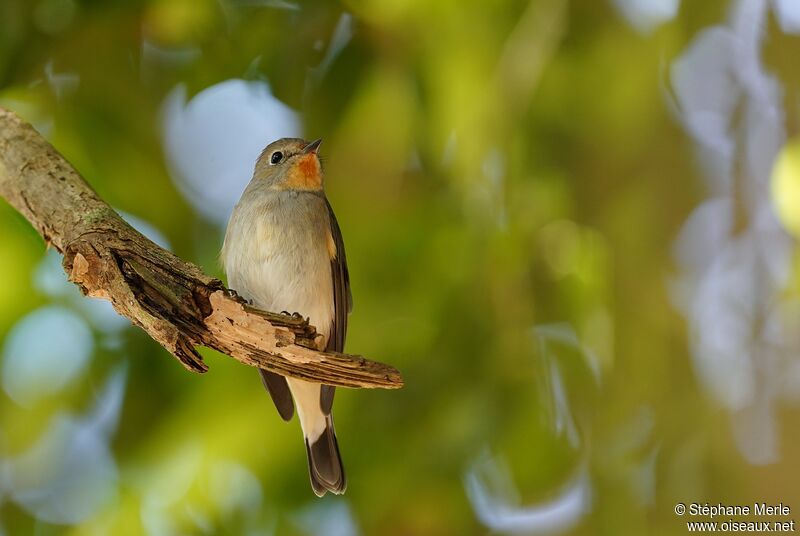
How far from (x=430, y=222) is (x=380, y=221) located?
20 cm

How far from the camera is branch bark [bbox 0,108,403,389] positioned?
7.29 ft

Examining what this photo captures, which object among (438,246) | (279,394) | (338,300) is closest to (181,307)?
(279,394)

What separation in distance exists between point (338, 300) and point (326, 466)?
616 millimetres

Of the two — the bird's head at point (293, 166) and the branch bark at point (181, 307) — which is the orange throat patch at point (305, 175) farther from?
the branch bark at point (181, 307)

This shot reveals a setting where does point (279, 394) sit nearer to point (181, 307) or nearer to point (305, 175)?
point (305, 175)

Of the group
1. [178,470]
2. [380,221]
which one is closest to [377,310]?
[380,221]

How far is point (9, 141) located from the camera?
2.90m

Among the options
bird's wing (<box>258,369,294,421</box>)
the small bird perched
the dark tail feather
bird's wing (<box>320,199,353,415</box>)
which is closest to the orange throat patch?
the small bird perched

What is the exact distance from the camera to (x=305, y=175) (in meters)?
3.64

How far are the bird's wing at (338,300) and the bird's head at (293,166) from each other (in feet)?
0.50

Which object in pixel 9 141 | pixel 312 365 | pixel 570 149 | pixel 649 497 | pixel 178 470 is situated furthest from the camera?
pixel 570 149

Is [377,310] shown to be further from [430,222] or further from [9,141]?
[9,141]

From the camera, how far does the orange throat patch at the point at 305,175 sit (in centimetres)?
359

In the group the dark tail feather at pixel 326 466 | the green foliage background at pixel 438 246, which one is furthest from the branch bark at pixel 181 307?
the green foliage background at pixel 438 246
